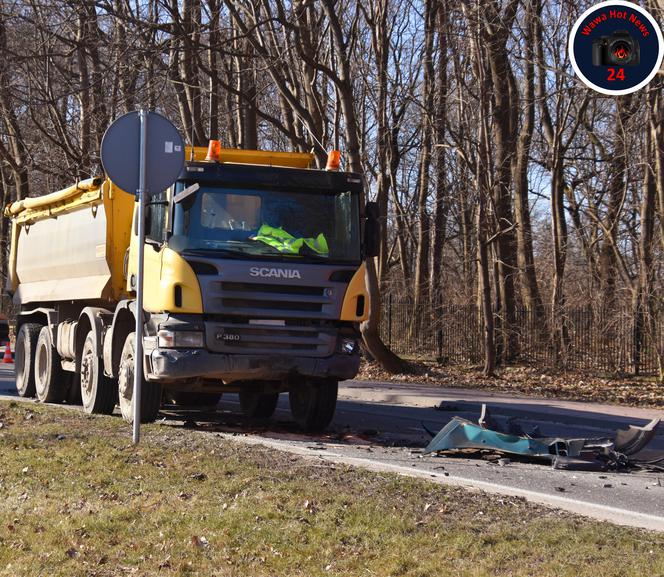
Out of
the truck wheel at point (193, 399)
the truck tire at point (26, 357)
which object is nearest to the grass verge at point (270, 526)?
the truck wheel at point (193, 399)

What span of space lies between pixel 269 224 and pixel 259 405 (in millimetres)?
3610

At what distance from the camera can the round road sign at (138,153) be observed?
9.97 m

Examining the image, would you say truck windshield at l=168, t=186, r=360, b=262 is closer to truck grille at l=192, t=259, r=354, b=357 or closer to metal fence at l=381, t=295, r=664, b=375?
truck grille at l=192, t=259, r=354, b=357

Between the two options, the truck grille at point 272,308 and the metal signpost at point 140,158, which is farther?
the truck grille at point 272,308

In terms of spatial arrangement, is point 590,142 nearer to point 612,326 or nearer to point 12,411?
point 612,326

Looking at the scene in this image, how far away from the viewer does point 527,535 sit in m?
6.45

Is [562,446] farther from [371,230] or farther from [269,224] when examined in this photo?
[269,224]

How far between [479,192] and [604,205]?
1096cm

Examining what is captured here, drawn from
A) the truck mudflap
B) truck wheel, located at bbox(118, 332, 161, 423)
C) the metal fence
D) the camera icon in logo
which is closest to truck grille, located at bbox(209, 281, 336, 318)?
the truck mudflap

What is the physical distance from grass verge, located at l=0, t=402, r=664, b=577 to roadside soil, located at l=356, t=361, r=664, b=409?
11.9 metres

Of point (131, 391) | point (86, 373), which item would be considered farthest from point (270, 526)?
point (86, 373)

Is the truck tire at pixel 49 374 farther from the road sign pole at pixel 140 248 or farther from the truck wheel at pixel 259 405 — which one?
the road sign pole at pixel 140 248

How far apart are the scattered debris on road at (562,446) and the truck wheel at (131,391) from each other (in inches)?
133

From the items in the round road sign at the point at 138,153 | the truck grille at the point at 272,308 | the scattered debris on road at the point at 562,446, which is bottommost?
the scattered debris on road at the point at 562,446
